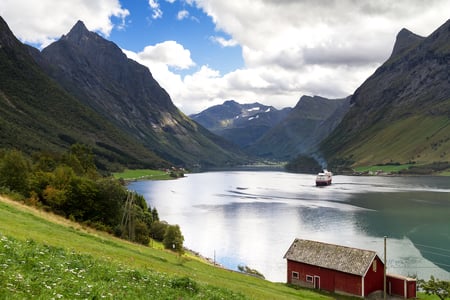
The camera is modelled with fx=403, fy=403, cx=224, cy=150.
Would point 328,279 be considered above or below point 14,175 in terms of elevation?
below

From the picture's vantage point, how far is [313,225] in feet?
390

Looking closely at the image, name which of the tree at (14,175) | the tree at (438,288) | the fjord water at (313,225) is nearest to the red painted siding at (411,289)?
the tree at (438,288)

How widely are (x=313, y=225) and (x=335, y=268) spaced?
209 ft

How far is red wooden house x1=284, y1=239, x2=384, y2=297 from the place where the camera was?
5453 centimetres

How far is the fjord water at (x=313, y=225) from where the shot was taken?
270 feet

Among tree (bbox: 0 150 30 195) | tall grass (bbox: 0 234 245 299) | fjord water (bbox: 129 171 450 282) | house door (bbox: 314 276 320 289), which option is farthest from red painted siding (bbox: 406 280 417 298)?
tree (bbox: 0 150 30 195)

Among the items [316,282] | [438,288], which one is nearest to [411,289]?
[438,288]

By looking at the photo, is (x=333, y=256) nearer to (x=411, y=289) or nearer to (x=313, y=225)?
(x=411, y=289)

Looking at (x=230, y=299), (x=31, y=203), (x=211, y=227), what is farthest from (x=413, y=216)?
(x=230, y=299)

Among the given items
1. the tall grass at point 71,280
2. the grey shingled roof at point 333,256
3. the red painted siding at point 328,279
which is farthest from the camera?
the grey shingled roof at point 333,256

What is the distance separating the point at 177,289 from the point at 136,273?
272cm

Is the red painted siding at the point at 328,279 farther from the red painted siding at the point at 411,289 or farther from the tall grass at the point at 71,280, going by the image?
the tall grass at the point at 71,280

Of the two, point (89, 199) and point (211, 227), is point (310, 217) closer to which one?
point (211, 227)

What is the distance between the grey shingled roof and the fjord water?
35.0 ft
